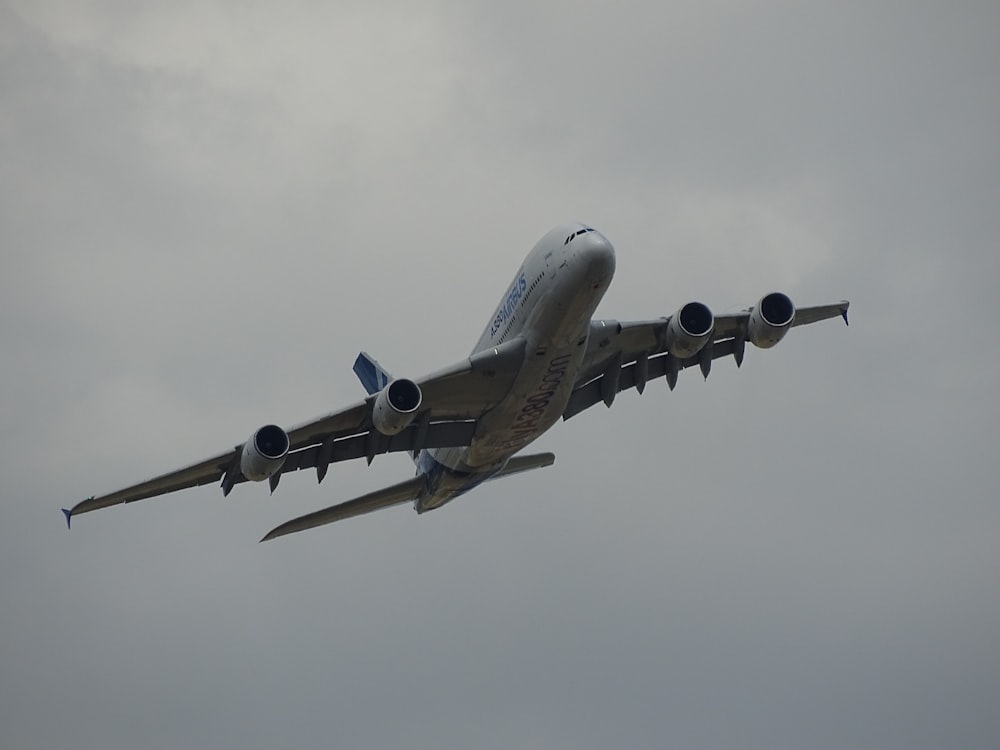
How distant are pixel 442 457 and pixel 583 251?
11695mm

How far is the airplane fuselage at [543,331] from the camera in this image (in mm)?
36500

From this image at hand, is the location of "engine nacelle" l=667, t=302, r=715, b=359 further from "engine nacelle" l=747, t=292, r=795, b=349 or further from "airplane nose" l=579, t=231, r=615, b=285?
"airplane nose" l=579, t=231, r=615, b=285

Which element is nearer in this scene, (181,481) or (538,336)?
(538,336)

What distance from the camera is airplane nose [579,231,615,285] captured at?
36000 millimetres

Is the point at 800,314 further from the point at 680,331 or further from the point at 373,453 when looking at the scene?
the point at 373,453

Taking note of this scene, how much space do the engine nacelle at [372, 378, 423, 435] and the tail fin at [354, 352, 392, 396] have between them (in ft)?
30.2

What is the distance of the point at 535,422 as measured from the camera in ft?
137

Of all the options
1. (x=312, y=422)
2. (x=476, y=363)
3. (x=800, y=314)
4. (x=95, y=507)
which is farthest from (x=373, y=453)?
(x=800, y=314)

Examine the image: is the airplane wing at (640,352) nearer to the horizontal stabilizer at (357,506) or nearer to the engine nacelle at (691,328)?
the engine nacelle at (691,328)

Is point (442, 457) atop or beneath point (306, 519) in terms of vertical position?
atop

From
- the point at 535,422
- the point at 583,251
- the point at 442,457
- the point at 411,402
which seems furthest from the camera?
the point at 442,457

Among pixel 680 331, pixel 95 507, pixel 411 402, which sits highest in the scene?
pixel 680 331

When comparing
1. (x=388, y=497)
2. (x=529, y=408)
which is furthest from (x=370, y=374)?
(x=529, y=408)

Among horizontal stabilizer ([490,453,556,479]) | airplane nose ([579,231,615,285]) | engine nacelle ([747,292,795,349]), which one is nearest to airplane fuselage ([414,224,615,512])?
airplane nose ([579,231,615,285])
